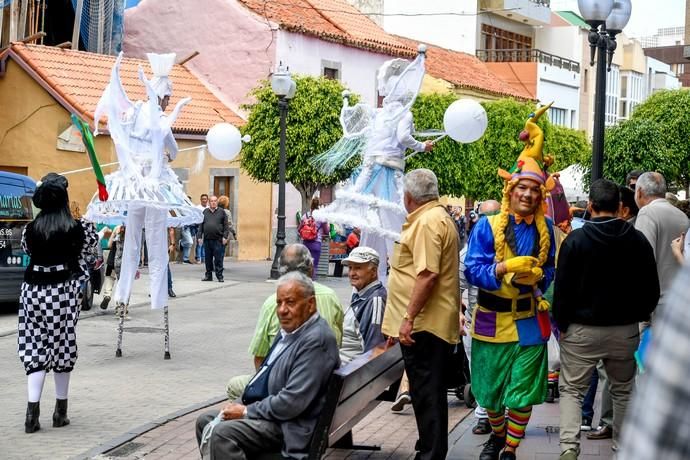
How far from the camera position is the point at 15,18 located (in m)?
30.0

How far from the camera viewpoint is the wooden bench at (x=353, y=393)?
564cm

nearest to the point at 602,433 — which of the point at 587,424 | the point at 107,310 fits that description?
the point at 587,424

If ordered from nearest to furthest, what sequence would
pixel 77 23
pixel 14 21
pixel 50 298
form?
pixel 50 298, pixel 14 21, pixel 77 23

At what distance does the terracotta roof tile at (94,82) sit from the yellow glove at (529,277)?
22068mm

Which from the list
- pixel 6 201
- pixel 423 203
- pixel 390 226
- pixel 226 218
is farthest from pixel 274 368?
pixel 226 218

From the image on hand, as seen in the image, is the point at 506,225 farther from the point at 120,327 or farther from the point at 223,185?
the point at 223,185

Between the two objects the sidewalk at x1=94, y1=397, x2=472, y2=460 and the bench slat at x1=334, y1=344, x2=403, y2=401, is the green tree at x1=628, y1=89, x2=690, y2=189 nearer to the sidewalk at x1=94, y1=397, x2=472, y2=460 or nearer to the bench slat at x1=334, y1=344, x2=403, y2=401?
the sidewalk at x1=94, y1=397, x2=472, y2=460

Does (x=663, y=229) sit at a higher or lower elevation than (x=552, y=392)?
higher

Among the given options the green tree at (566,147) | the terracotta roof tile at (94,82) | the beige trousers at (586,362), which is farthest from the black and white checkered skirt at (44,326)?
the green tree at (566,147)

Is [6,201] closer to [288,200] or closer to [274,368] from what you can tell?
[274,368]

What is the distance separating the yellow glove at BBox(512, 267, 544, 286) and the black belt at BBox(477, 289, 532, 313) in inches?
5.1

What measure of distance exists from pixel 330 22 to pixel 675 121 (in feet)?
39.1

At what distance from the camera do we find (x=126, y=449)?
7754 mm

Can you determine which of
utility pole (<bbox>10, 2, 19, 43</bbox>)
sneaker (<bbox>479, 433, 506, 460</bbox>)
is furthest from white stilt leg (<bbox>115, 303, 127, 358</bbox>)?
utility pole (<bbox>10, 2, 19, 43</bbox>)
